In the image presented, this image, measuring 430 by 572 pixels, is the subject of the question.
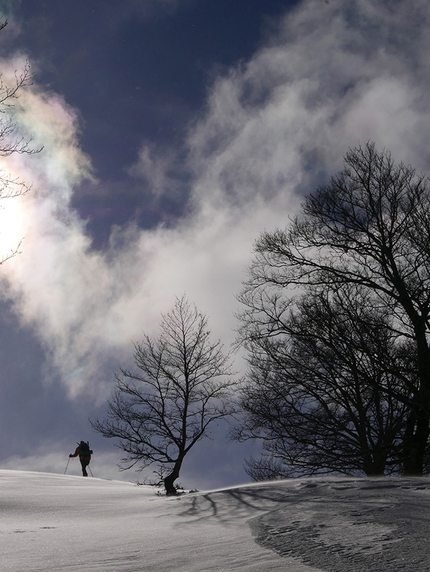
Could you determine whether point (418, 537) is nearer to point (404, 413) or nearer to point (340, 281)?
point (340, 281)

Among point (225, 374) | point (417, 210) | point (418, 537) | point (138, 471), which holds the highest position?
point (417, 210)

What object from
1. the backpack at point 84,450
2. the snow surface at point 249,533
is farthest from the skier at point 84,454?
the snow surface at point 249,533

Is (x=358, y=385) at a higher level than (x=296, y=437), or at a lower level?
higher

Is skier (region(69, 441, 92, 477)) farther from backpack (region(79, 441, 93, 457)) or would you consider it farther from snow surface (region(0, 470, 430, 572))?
snow surface (region(0, 470, 430, 572))

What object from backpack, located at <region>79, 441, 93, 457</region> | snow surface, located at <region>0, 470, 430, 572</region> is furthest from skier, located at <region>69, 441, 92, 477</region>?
snow surface, located at <region>0, 470, 430, 572</region>

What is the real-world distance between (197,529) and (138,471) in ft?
33.9

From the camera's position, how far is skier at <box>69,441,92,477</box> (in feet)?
57.5

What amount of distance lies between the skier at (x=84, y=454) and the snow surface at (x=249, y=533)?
12.8 m

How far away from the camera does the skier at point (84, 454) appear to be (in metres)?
17.5

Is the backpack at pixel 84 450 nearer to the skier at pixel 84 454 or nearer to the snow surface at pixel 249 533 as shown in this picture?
the skier at pixel 84 454

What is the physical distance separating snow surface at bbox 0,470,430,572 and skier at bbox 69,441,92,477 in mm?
12837

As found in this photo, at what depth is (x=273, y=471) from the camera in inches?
528

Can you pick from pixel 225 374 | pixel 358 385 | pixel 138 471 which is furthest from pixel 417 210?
pixel 138 471

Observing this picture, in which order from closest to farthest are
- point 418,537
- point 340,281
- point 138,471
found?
point 418,537
point 340,281
point 138,471
